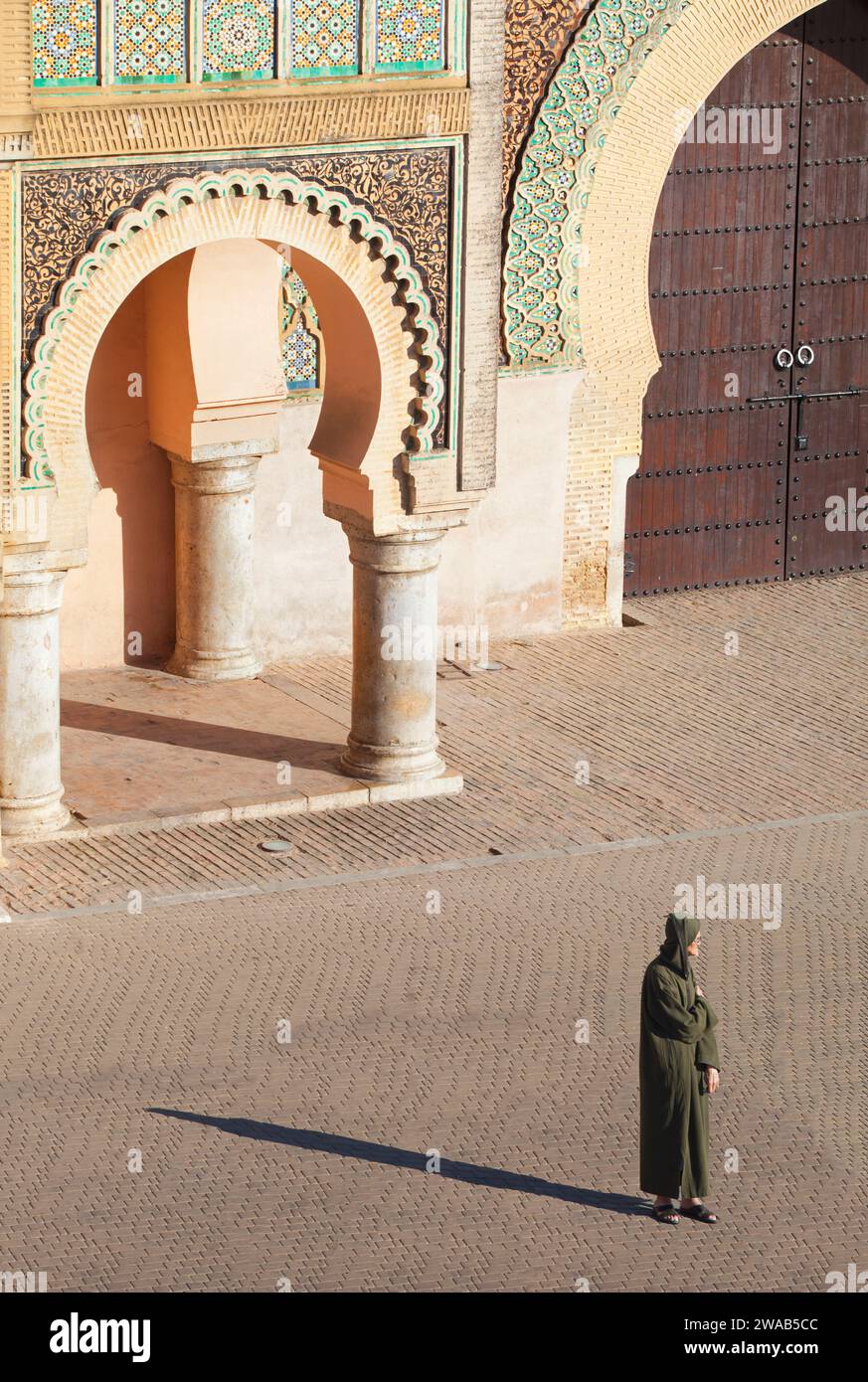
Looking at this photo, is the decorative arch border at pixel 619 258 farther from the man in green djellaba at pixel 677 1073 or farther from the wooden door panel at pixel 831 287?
the man in green djellaba at pixel 677 1073

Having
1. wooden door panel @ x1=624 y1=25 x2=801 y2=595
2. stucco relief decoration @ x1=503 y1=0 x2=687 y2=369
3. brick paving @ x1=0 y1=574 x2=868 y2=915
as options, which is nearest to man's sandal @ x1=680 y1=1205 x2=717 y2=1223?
brick paving @ x1=0 y1=574 x2=868 y2=915

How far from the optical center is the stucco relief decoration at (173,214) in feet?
40.9

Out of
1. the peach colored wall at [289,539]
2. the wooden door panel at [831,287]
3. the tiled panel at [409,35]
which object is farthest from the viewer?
the wooden door panel at [831,287]

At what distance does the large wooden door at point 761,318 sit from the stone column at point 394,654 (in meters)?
3.59

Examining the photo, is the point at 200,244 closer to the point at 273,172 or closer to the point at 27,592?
the point at 273,172

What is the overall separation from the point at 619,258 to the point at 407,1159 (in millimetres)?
7239

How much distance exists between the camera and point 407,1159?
34.0 feet

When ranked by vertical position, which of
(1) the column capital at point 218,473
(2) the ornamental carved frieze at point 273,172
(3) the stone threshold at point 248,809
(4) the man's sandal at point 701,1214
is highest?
(2) the ornamental carved frieze at point 273,172

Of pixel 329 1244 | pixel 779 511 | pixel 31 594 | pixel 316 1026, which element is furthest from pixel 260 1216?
pixel 779 511

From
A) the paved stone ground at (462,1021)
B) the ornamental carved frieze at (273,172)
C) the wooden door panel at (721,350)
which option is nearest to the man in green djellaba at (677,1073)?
the paved stone ground at (462,1021)

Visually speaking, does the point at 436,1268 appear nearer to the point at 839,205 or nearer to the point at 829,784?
the point at 829,784

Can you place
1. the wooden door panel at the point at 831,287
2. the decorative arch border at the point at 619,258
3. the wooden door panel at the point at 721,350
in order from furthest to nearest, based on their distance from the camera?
the wooden door panel at the point at 831,287 → the wooden door panel at the point at 721,350 → the decorative arch border at the point at 619,258

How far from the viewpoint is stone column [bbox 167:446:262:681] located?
50.7 feet

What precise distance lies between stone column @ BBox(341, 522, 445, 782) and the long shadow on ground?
360cm
